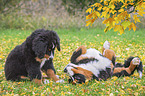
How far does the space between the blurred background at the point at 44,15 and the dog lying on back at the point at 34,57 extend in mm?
7354

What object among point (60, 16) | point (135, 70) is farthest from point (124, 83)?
point (60, 16)

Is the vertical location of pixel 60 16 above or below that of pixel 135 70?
above

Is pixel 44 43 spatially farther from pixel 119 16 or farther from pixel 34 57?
pixel 119 16

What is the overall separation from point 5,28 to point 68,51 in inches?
225

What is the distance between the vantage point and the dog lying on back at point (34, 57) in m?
2.89

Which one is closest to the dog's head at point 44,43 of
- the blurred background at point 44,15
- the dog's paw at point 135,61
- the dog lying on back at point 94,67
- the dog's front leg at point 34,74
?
the dog's front leg at point 34,74

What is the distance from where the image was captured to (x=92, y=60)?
345cm

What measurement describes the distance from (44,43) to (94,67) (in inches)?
42.8

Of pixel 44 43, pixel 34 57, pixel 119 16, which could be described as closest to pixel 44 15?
pixel 34 57

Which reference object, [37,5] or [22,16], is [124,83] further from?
[37,5]

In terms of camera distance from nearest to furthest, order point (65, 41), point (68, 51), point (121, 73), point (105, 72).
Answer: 1. point (105, 72)
2. point (121, 73)
3. point (68, 51)
4. point (65, 41)

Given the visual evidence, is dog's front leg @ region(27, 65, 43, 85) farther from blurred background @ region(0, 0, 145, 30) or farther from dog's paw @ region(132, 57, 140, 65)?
blurred background @ region(0, 0, 145, 30)

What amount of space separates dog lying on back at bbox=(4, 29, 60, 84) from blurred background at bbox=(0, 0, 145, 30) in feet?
24.1

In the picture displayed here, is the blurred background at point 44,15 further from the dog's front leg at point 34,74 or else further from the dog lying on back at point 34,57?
the dog's front leg at point 34,74
